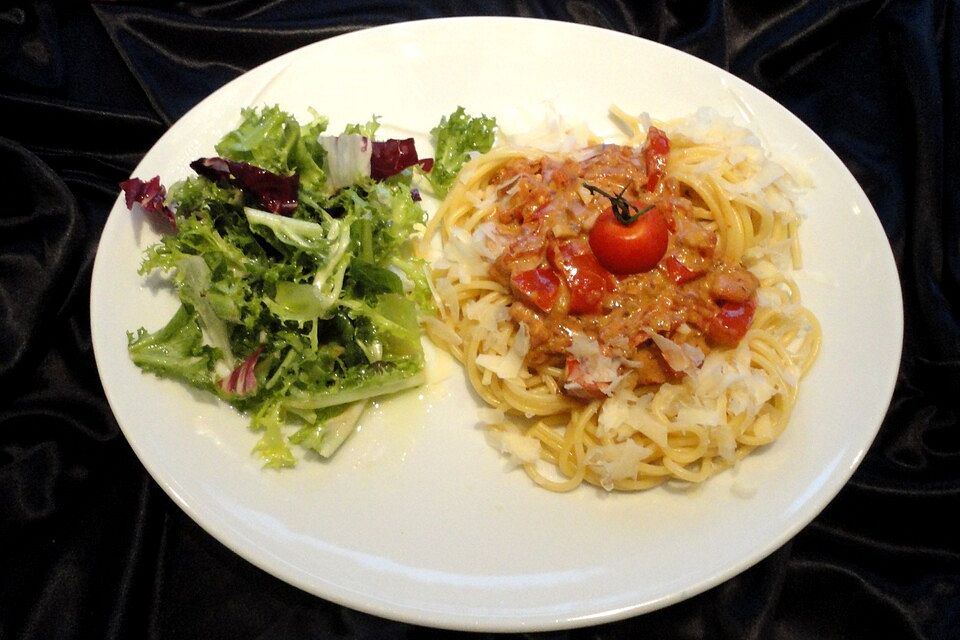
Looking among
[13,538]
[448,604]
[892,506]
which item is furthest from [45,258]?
[892,506]

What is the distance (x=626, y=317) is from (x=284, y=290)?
5.04 ft

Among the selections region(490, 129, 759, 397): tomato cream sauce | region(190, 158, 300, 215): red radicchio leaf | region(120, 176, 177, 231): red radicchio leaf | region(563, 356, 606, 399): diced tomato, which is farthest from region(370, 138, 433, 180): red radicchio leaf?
region(563, 356, 606, 399): diced tomato

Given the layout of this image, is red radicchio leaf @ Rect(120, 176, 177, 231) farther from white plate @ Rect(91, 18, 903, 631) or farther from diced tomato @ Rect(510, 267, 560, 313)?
diced tomato @ Rect(510, 267, 560, 313)

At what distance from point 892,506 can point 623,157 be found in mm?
2319

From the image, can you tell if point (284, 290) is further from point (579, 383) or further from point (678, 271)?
point (678, 271)

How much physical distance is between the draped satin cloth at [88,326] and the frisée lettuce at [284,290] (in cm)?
85

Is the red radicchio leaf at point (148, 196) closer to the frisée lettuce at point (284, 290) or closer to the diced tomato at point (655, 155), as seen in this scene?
the frisée lettuce at point (284, 290)

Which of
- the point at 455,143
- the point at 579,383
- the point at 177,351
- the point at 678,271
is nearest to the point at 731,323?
the point at 678,271

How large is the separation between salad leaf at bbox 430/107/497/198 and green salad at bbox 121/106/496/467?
51 cm

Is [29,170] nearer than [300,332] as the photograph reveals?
No

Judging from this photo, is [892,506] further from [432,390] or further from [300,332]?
[300,332]

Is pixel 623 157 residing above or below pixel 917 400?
above

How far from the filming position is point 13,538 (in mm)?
3494

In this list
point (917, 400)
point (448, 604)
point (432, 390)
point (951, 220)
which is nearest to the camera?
point (448, 604)
